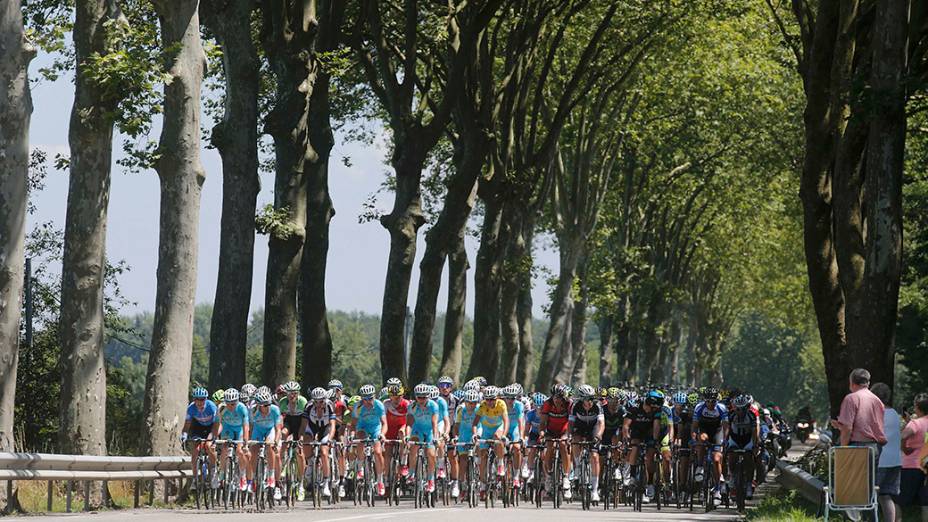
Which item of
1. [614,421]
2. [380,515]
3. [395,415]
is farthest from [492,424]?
[380,515]

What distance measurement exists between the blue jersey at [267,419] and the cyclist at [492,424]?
306 cm

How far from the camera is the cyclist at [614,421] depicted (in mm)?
27375

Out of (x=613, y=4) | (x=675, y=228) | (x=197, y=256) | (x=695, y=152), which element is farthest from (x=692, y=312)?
(x=197, y=256)

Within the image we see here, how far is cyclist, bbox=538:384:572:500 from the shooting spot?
27031 mm

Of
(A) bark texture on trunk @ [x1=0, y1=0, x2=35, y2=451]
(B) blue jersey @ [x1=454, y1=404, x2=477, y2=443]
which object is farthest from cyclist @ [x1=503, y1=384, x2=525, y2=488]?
(A) bark texture on trunk @ [x1=0, y1=0, x2=35, y2=451]

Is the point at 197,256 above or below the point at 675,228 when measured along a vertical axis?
below

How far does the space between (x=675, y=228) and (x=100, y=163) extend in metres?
44.1

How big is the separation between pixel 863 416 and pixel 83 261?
1007cm

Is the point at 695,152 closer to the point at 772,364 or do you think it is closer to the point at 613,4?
the point at 613,4

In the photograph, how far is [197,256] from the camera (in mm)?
23969

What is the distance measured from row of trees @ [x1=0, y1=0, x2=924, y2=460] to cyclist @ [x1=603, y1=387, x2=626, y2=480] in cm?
394

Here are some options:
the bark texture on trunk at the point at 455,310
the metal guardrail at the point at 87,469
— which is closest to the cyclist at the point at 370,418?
the metal guardrail at the point at 87,469

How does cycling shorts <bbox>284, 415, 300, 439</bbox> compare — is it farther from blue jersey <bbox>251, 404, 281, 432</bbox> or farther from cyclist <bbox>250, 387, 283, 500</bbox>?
blue jersey <bbox>251, 404, 281, 432</bbox>

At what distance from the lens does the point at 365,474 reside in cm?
2623
